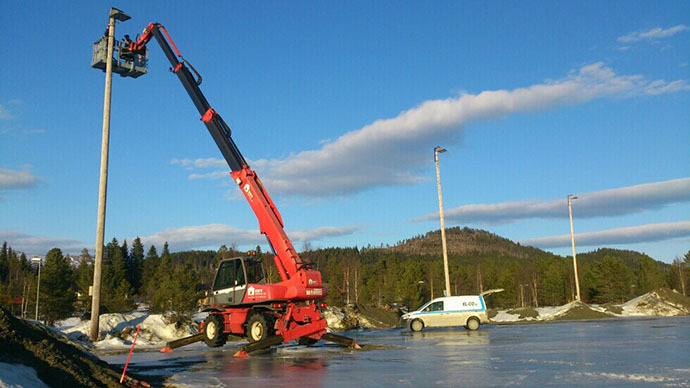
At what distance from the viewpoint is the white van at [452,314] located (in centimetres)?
2827

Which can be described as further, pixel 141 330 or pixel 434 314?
pixel 434 314

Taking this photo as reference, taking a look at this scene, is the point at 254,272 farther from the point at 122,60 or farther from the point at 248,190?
the point at 122,60

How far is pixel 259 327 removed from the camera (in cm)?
1803

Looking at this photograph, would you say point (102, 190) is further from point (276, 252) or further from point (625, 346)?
point (625, 346)

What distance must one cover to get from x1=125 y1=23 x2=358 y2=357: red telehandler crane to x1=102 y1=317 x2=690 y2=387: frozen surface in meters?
0.90

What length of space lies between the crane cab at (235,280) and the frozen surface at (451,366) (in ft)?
6.62

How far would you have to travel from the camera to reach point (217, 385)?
10.4 meters

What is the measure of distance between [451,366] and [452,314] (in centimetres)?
1649

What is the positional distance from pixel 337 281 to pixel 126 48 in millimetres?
84780

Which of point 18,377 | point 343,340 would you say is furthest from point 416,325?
point 18,377

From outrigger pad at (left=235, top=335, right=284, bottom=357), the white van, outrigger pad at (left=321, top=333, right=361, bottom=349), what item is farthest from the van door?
outrigger pad at (left=235, top=335, right=284, bottom=357)

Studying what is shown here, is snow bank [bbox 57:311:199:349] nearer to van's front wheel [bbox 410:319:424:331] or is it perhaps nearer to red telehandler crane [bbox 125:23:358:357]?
red telehandler crane [bbox 125:23:358:357]

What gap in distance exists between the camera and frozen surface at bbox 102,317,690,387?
10.3m

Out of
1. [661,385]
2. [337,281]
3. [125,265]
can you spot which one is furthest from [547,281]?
[661,385]
